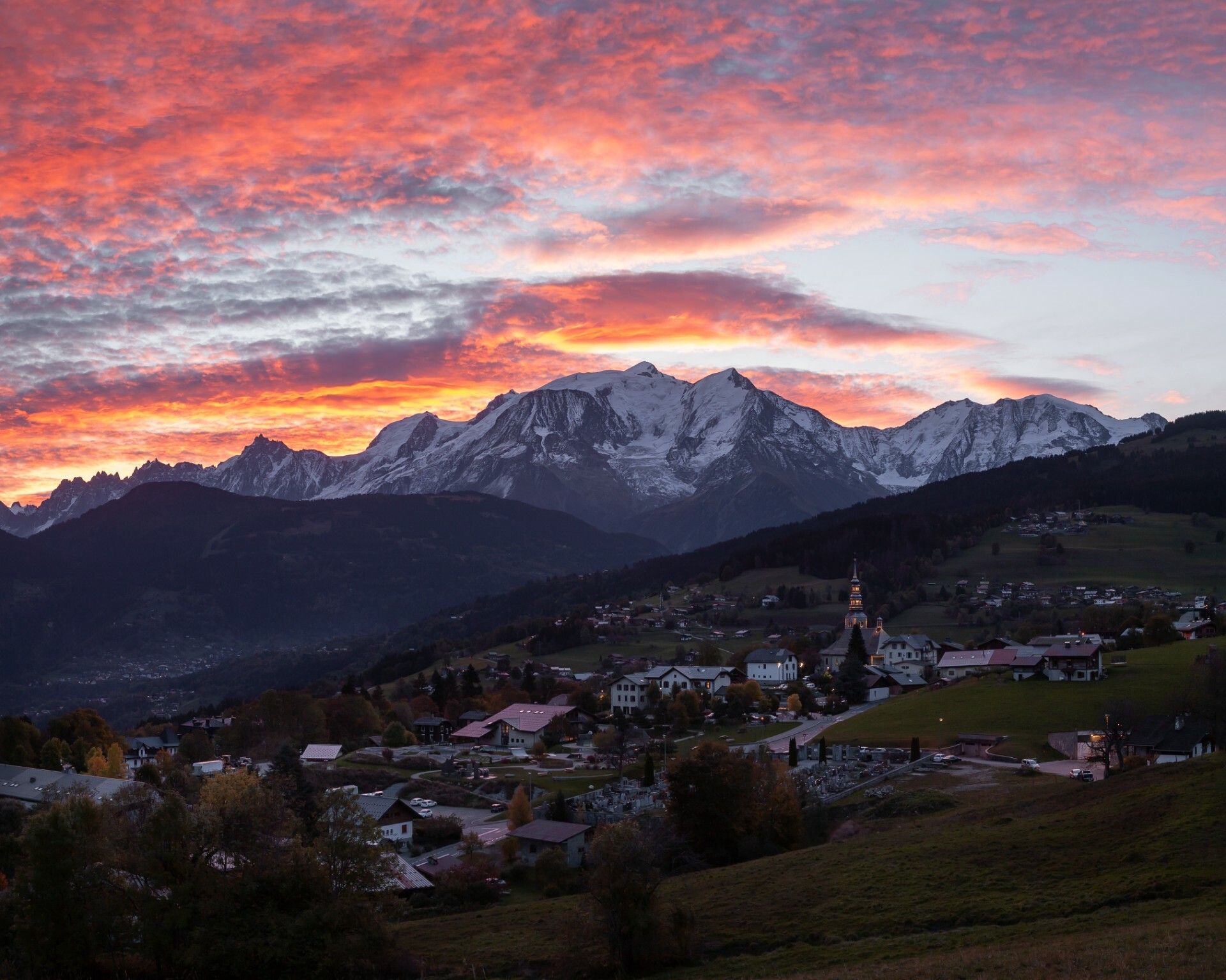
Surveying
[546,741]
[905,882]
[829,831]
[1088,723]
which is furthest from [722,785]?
[546,741]

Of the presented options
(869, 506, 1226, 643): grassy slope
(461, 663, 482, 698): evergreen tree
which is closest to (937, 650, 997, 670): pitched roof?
(869, 506, 1226, 643): grassy slope

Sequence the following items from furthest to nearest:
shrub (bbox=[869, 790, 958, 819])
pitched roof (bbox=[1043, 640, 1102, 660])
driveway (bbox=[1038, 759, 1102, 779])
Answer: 1. pitched roof (bbox=[1043, 640, 1102, 660])
2. driveway (bbox=[1038, 759, 1102, 779])
3. shrub (bbox=[869, 790, 958, 819])

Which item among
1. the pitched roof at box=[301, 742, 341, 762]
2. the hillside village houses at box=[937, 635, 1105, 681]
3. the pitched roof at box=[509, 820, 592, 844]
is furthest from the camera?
the pitched roof at box=[301, 742, 341, 762]

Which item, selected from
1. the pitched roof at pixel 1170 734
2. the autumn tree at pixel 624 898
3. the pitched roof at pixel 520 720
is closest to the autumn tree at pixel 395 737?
the pitched roof at pixel 520 720

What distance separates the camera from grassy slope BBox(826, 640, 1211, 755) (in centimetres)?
7000

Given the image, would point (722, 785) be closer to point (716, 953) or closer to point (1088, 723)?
point (716, 953)

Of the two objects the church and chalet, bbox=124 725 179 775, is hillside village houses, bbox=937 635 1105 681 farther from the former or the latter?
chalet, bbox=124 725 179 775

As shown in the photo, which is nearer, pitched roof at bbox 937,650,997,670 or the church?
pitched roof at bbox 937,650,997,670

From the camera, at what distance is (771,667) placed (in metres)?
120

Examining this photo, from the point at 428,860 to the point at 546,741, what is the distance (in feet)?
127

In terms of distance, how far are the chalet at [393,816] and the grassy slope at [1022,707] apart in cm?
2860

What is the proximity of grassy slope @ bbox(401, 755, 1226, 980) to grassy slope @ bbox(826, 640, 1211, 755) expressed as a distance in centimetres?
2254

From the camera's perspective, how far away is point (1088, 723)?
225 feet

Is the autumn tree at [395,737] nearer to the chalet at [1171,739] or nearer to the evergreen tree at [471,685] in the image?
the evergreen tree at [471,685]
